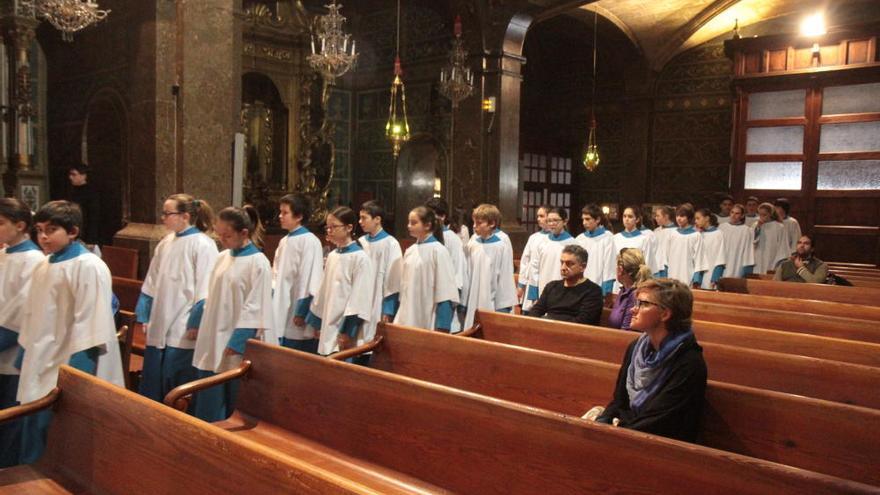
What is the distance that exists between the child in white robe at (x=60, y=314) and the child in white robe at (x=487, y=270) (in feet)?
12.8

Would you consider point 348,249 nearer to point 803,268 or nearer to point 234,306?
point 234,306

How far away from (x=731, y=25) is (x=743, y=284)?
8.69 m

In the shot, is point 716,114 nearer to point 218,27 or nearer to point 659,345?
point 218,27

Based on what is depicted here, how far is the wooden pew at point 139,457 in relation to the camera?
2.01 m

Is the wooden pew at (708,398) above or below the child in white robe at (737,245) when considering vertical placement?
below

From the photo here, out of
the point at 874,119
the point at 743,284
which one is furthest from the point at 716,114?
the point at 743,284

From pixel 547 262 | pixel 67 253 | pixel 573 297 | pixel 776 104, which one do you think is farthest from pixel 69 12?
pixel 776 104

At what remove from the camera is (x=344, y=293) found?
528 cm

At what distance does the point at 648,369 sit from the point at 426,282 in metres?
2.83

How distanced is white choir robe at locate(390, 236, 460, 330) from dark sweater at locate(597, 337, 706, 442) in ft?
9.13

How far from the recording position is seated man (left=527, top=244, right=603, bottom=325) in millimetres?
5246

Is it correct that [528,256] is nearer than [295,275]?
No

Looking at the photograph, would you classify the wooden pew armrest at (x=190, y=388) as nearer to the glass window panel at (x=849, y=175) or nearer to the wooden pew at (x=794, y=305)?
the wooden pew at (x=794, y=305)

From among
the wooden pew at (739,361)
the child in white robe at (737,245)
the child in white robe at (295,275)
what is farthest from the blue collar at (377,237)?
the child in white robe at (737,245)
